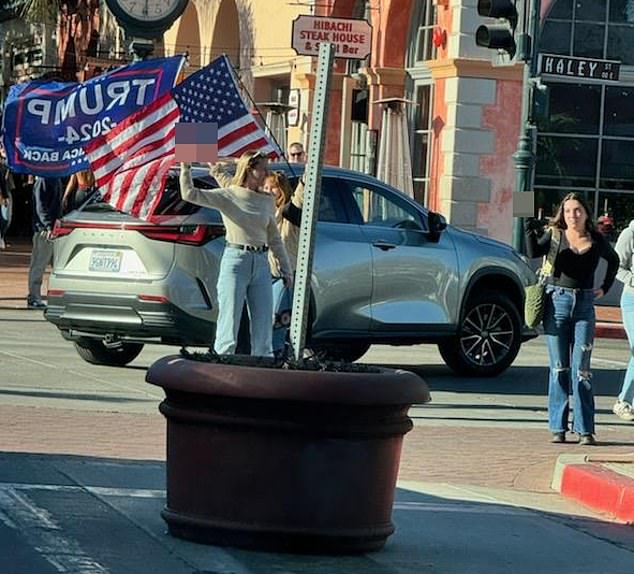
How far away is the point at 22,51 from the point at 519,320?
120 ft

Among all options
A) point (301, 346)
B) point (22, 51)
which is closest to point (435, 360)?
point (301, 346)

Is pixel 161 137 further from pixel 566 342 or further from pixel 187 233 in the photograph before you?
pixel 566 342

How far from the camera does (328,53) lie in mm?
7391

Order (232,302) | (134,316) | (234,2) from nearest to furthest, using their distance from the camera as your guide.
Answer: (232,302)
(134,316)
(234,2)

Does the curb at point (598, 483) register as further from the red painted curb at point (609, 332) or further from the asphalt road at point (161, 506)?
the red painted curb at point (609, 332)

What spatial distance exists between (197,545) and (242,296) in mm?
5034

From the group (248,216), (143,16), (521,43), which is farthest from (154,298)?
(143,16)

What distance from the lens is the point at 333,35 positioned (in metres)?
26.5

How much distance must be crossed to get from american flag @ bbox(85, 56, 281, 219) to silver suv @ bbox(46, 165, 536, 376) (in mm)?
742

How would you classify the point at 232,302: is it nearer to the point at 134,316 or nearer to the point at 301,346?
the point at 134,316

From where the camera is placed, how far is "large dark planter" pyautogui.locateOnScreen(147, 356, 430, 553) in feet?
23.5

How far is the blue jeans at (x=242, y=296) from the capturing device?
40.5ft

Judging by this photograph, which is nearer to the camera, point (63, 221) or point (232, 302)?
point (232, 302)

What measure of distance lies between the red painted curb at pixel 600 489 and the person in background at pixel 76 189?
10.2 meters
